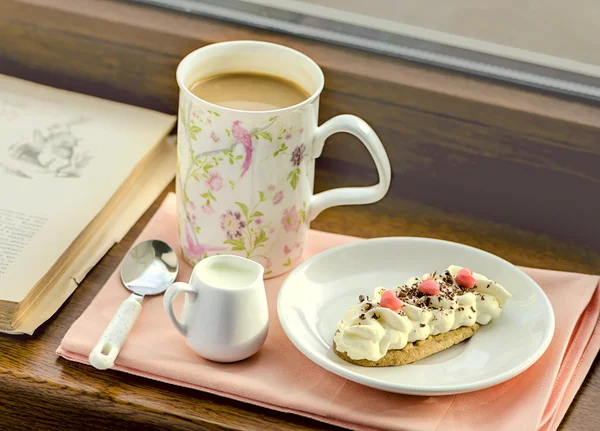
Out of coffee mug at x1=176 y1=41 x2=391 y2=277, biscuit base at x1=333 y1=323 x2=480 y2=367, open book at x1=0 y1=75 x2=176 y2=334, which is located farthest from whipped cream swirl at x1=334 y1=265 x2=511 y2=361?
open book at x1=0 y1=75 x2=176 y2=334

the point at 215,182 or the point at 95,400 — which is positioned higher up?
the point at 215,182

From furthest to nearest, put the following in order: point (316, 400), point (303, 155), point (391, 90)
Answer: point (391, 90) < point (303, 155) < point (316, 400)

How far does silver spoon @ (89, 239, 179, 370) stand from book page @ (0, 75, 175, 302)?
0.06 m

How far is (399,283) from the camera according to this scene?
83cm

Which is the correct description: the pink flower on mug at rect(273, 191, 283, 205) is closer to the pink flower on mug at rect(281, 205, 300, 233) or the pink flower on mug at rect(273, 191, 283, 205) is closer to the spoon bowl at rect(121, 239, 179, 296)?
the pink flower on mug at rect(281, 205, 300, 233)

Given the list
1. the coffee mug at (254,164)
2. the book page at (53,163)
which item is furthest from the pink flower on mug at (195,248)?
the book page at (53,163)

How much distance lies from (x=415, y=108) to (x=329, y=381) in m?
0.35

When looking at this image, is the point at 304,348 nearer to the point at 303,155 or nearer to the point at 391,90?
the point at 303,155

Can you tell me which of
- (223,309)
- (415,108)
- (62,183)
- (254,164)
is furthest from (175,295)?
(415,108)

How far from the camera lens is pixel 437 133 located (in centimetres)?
96

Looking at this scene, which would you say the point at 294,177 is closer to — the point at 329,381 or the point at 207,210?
the point at 207,210

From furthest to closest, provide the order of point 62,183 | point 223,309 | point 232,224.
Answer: point 62,183
point 232,224
point 223,309

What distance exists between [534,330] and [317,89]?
28 centimetres

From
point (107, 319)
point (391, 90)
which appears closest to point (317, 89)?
point (391, 90)
